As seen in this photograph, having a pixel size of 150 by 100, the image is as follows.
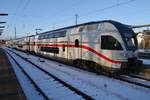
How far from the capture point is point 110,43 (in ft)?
47.0

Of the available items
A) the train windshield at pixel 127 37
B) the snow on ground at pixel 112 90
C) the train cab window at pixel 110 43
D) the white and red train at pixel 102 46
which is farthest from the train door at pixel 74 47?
the snow on ground at pixel 112 90

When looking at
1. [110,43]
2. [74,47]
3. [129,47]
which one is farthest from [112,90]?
[74,47]

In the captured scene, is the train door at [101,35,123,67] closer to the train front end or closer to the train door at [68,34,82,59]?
the train front end

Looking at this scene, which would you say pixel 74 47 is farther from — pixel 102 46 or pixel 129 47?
pixel 129 47

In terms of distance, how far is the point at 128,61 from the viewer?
1420cm

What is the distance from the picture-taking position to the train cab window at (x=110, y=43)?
45.9ft

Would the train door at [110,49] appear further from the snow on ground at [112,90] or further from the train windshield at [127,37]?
the snow on ground at [112,90]

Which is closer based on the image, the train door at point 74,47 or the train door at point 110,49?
the train door at point 110,49

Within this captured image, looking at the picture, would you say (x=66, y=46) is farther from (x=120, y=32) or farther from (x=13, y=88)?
(x=13, y=88)

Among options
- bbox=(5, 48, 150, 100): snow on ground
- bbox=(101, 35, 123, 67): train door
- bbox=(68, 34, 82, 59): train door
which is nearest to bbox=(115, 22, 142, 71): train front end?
bbox=(101, 35, 123, 67): train door

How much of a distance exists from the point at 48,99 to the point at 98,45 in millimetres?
6909

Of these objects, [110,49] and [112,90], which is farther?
[110,49]

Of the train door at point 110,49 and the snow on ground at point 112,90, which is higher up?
the train door at point 110,49

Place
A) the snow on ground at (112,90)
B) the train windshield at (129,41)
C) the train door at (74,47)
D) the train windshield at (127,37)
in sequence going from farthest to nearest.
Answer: the train door at (74,47) → the train windshield at (129,41) → the train windshield at (127,37) → the snow on ground at (112,90)
